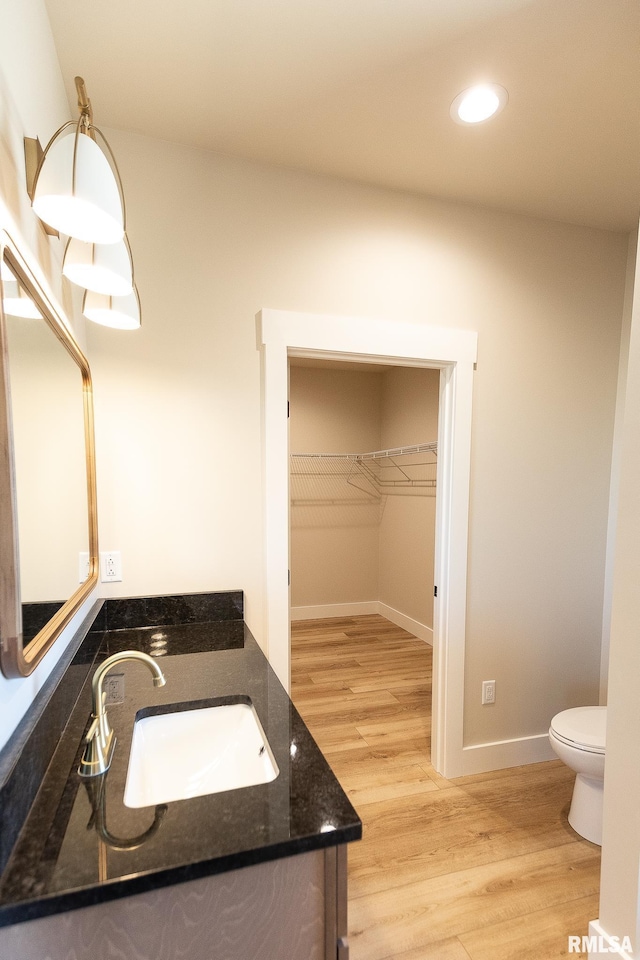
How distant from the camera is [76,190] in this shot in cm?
82

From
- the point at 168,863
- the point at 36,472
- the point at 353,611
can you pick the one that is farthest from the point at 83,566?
the point at 353,611

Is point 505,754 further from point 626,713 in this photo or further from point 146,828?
point 146,828

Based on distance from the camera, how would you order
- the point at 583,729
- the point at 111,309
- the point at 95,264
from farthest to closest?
the point at 583,729 < the point at 111,309 < the point at 95,264

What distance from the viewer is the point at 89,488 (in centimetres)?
159

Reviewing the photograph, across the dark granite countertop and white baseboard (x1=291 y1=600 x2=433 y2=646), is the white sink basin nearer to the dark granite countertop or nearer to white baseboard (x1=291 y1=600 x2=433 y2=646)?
the dark granite countertop

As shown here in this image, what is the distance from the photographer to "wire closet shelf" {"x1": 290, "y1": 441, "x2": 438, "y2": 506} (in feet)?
15.0

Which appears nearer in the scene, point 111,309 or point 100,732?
point 100,732

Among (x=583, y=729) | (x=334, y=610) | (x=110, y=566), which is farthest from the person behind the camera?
(x=334, y=610)

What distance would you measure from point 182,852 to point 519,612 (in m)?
2.05

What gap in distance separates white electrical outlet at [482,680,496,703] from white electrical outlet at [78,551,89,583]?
188cm

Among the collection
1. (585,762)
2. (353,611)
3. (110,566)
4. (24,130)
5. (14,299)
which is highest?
(24,130)

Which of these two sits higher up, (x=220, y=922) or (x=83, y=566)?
(x=83, y=566)

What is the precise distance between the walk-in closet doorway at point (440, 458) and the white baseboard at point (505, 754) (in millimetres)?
37

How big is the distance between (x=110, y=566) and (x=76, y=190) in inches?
50.9
